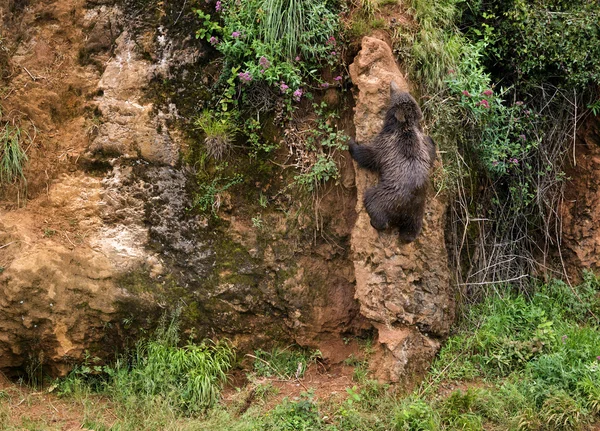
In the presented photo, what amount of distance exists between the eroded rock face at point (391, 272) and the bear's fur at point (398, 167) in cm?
11

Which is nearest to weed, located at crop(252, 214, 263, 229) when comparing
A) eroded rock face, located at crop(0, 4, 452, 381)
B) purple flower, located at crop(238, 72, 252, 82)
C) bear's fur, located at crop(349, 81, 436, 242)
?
eroded rock face, located at crop(0, 4, 452, 381)

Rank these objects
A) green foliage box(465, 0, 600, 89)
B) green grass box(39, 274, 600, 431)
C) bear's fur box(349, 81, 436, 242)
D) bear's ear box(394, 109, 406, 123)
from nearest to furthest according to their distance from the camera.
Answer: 1. green grass box(39, 274, 600, 431)
2. bear's fur box(349, 81, 436, 242)
3. bear's ear box(394, 109, 406, 123)
4. green foliage box(465, 0, 600, 89)

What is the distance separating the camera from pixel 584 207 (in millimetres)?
7637

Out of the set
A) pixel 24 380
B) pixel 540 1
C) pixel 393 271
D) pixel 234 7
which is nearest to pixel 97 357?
pixel 24 380

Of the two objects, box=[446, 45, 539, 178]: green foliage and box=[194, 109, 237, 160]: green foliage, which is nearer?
box=[194, 109, 237, 160]: green foliage

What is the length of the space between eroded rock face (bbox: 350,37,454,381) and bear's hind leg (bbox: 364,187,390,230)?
11 cm

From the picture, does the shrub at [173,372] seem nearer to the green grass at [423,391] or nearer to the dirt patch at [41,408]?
the green grass at [423,391]

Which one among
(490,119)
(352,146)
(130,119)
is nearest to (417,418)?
(352,146)

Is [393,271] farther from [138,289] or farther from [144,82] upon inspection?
[144,82]

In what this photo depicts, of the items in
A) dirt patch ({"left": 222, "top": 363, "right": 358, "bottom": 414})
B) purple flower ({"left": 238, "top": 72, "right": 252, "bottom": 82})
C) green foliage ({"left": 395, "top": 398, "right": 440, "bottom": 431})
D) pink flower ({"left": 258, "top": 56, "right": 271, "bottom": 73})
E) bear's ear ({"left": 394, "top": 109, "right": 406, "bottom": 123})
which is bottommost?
dirt patch ({"left": 222, "top": 363, "right": 358, "bottom": 414})

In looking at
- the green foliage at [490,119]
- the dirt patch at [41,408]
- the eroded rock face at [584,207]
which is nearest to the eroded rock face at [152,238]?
the dirt patch at [41,408]

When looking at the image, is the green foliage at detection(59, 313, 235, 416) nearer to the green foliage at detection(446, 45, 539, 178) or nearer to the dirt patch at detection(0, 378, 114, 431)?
the dirt patch at detection(0, 378, 114, 431)

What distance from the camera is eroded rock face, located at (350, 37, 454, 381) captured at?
6008 millimetres

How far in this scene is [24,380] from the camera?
619 centimetres
